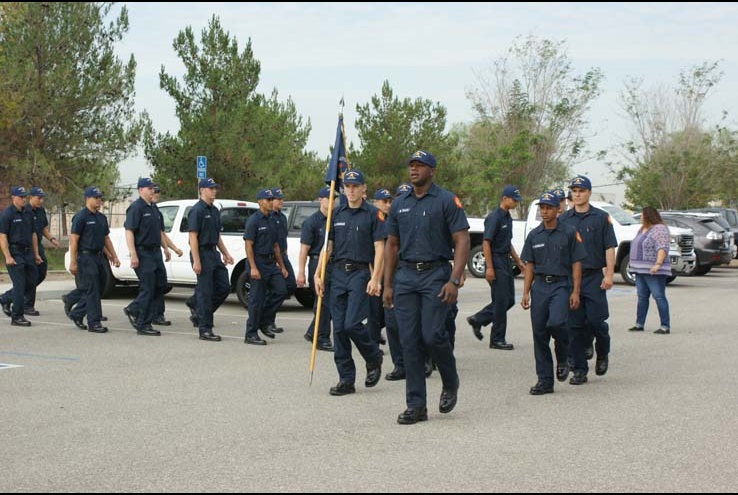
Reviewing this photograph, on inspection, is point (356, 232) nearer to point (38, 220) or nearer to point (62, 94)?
point (38, 220)

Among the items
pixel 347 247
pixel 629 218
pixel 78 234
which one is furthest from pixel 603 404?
pixel 629 218

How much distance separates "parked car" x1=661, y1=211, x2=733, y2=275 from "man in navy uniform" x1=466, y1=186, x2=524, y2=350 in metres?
15.5

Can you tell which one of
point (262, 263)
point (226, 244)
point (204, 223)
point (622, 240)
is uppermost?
point (204, 223)

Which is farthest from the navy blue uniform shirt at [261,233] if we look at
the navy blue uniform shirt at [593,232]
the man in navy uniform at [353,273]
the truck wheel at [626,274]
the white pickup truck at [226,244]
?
the truck wheel at [626,274]

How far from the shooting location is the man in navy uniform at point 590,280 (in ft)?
30.2

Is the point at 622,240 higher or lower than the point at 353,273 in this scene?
lower

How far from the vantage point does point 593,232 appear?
955cm

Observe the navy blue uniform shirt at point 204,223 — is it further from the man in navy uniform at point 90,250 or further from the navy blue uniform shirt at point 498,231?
the navy blue uniform shirt at point 498,231

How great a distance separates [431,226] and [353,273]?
5.10 feet

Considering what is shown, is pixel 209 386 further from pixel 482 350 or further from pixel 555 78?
pixel 555 78

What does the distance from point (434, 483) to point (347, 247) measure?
11.7 feet

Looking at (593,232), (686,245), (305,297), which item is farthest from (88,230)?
(686,245)

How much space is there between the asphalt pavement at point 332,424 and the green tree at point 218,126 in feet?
54.2

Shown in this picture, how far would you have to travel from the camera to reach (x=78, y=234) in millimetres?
12547
